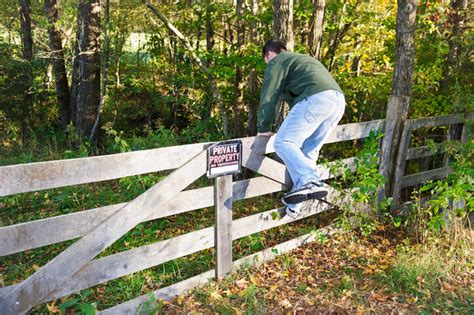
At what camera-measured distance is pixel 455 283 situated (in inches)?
175

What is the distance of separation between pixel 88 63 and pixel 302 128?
691 centimetres

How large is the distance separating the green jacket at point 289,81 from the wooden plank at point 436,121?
1.93 m

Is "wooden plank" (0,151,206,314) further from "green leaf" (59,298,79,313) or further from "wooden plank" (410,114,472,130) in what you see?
"wooden plank" (410,114,472,130)

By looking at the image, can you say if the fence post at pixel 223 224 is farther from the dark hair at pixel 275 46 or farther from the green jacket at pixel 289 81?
the dark hair at pixel 275 46

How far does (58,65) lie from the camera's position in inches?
450

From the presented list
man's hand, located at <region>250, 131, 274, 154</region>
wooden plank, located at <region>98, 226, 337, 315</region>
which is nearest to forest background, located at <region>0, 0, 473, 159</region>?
man's hand, located at <region>250, 131, 274, 154</region>

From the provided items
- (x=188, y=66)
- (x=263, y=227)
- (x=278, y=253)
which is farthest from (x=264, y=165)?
(x=188, y=66)

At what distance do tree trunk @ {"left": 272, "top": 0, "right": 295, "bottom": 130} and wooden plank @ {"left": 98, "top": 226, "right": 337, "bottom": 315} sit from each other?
66.1 inches

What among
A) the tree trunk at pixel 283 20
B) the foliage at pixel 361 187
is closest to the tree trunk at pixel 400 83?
the foliage at pixel 361 187

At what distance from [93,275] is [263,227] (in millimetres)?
1949

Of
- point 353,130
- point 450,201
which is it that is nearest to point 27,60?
point 353,130

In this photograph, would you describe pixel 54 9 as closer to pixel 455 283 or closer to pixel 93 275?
pixel 93 275

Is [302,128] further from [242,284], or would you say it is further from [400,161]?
[400,161]

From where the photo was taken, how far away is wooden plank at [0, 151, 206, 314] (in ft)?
10.1
